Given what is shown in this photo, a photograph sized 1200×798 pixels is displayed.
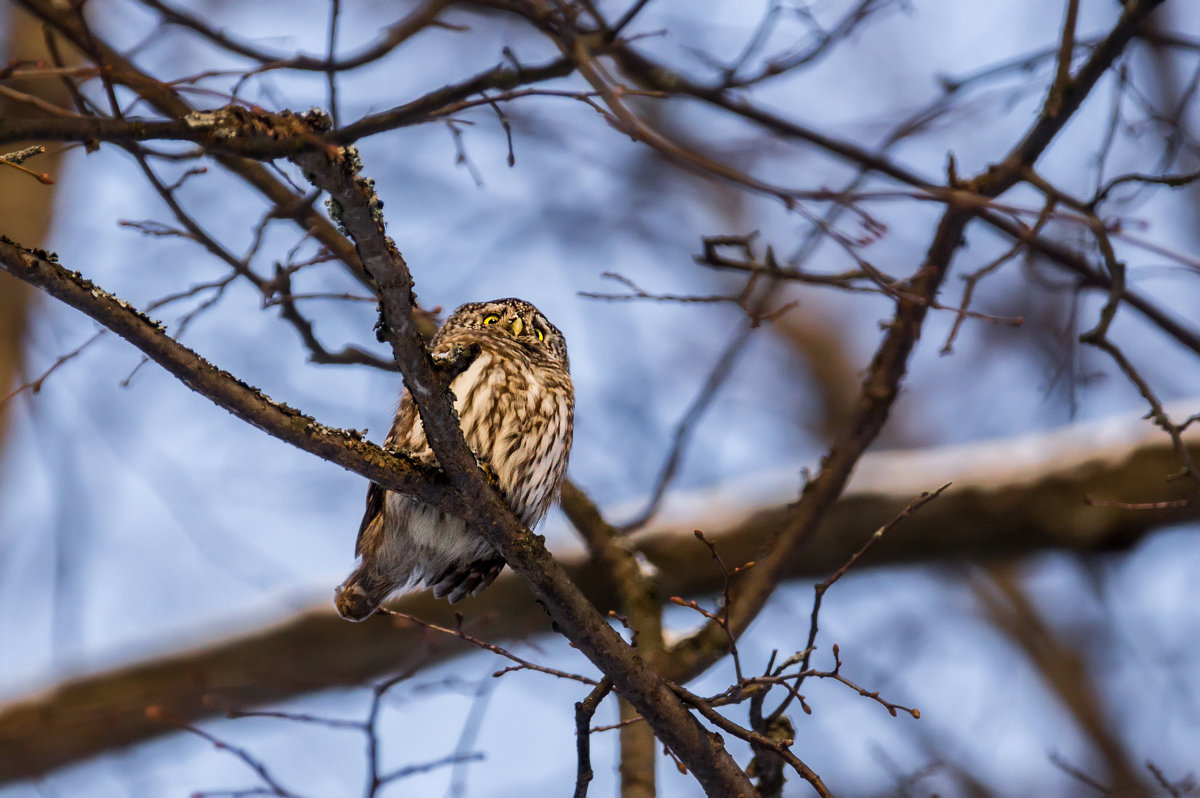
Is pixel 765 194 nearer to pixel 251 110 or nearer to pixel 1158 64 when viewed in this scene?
pixel 251 110

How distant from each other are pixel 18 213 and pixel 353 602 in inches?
178

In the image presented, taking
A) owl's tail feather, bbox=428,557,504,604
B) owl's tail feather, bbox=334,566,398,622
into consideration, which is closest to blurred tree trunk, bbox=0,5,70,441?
owl's tail feather, bbox=334,566,398,622

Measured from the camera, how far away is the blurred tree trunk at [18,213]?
6.04 m

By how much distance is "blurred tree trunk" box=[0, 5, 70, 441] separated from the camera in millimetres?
6043

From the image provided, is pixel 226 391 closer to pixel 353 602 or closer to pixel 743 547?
pixel 353 602

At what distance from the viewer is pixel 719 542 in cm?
570

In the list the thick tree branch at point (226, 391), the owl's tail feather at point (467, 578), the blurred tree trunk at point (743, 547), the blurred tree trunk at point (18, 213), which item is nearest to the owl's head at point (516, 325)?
the owl's tail feather at point (467, 578)

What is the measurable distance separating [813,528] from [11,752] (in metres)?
4.79

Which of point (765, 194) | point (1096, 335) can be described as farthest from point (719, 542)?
point (765, 194)

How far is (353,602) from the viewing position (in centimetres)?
374

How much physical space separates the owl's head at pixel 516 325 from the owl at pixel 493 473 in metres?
0.28

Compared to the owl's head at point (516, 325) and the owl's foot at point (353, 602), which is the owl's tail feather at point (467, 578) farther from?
the owl's head at point (516, 325)

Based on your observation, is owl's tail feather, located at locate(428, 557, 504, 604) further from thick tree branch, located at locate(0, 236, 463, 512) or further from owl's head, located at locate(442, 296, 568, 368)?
thick tree branch, located at locate(0, 236, 463, 512)

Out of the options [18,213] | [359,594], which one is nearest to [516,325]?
[359,594]
